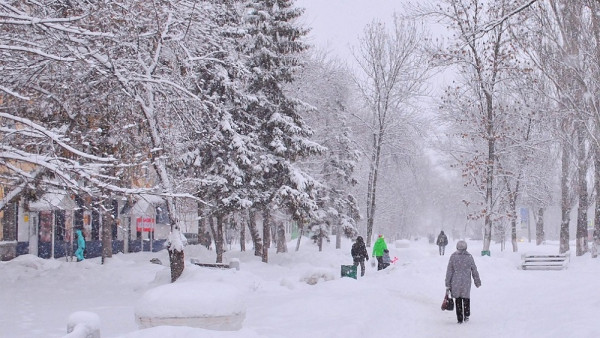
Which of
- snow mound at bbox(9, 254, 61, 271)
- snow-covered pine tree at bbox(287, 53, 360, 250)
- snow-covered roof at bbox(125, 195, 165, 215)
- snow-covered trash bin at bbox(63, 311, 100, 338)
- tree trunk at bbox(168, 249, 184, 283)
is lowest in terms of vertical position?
snow mound at bbox(9, 254, 61, 271)

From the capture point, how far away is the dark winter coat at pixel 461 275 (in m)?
12.8

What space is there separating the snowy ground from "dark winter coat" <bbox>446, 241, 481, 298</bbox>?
2.09 feet

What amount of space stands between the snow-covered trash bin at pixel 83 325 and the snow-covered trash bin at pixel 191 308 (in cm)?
135

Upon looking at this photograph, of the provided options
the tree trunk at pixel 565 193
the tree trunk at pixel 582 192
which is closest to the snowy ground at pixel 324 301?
the tree trunk at pixel 582 192

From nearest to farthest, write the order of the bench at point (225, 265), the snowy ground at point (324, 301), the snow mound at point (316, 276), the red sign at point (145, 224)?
the snowy ground at point (324, 301) → the snow mound at point (316, 276) → the bench at point (225, 265) → the red sign at point (145, 224)

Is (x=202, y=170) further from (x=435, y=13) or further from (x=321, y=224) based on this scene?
(x=321, y=224)

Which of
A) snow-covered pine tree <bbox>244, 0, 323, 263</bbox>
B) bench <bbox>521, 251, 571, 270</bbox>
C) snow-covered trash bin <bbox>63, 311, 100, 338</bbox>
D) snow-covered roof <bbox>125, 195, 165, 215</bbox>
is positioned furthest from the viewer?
snow-covered pine tree <bbox>244, 0, 323, 263</bbox>

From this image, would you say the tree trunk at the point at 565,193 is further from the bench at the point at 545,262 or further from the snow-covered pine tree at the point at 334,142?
the snow-covered pine tree at the point at 334,142

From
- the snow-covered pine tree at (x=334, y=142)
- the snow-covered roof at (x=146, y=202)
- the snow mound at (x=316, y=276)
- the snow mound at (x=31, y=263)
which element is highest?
the snow-covered pine tree at (x=334, y=142)

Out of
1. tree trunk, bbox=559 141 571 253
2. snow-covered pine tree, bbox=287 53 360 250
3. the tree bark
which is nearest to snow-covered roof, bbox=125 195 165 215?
snow-covered pine tree, bbox=287 53 360 250

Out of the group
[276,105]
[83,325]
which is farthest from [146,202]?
[83,325]

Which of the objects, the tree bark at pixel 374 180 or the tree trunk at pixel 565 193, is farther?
the tree bark at pixel 374 180

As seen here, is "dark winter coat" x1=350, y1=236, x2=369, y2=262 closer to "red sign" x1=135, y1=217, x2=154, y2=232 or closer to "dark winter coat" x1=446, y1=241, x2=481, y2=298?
"dark winter coat" x1=446, y1=241, x2=481, y2=298

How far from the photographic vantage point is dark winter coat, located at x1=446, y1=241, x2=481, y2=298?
12844 mm
